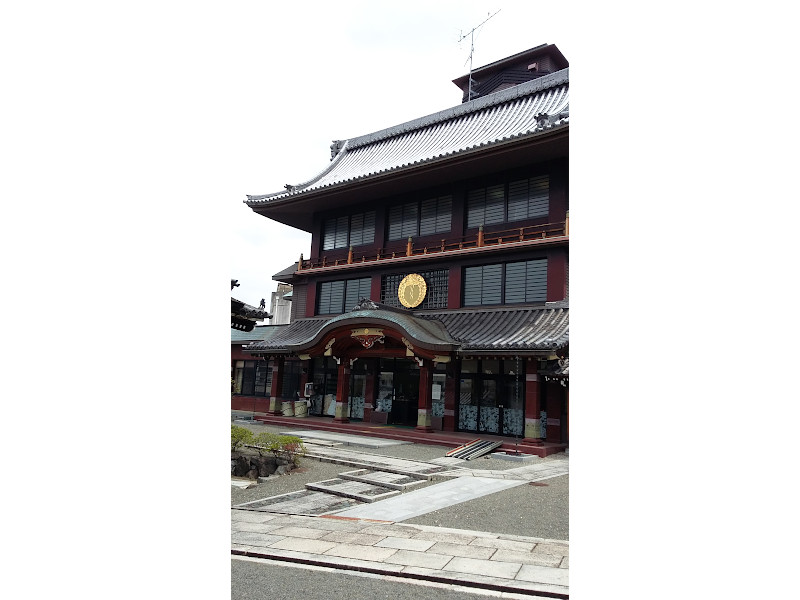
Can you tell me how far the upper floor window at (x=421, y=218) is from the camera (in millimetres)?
→ 23297

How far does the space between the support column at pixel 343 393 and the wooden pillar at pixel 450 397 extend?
4.44 metres

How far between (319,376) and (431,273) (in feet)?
25.6

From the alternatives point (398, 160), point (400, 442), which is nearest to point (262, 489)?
point (400, 442)

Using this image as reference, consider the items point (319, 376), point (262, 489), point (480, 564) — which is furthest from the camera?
point (319, 376)

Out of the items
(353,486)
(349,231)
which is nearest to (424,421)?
(353,486)

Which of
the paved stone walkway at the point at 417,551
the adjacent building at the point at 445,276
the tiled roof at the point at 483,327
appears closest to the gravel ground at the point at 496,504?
the paved stone walkway at the point at 417,551

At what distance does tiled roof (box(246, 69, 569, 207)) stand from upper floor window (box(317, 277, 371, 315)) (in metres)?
4.76

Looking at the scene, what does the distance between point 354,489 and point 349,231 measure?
17064mm

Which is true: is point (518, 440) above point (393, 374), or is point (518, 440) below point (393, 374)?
below

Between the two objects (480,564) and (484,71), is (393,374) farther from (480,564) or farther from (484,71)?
(484,71)

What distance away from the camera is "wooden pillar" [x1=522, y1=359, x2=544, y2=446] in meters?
17.2

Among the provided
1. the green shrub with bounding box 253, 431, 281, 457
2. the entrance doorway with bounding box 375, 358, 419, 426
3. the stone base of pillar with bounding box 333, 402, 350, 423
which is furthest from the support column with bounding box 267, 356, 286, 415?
the green shrub with bounding box 253, 431, 281, 457

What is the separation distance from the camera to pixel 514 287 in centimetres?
2042

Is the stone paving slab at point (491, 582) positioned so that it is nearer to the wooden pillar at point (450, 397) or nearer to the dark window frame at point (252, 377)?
the wooden pillar at point (450, 397)
